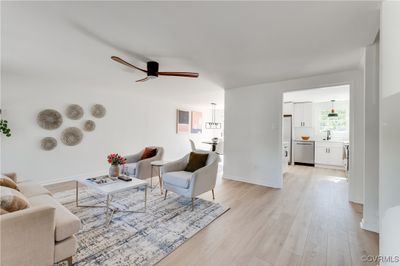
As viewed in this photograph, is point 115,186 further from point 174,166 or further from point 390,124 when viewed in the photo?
point 390,124

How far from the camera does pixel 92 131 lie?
4.59 metres

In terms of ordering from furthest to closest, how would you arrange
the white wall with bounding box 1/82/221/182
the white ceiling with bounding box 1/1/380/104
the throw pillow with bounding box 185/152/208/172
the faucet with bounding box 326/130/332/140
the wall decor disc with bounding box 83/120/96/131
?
1. the faucet with bounding box 326/130/332/140
2. the wall decor disc with bounding box 83/120/96/131
3. the white wall with bounding box 1/82/221/182
4. the throw pillow with bounding box 185/152/208/172
5. the white ceiling with bounding box 1/1/380/104

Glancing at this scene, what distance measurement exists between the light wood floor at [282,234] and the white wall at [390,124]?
1.78 feet

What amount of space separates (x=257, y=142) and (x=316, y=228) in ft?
7.11

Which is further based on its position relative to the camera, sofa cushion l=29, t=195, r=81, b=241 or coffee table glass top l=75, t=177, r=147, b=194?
coffee table glass top l=75, t=177, r=147, b=194

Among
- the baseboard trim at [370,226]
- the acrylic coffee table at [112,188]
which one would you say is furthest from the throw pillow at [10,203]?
the baseboard trim at [370,226]

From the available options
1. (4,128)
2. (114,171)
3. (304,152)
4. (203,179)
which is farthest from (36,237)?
(304,152)

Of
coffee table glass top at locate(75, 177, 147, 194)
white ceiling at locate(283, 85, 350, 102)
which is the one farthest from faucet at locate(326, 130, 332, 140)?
coffee table glass top at locate(75, 177, 147, 194)

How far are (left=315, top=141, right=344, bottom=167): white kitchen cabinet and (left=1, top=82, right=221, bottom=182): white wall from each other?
5287 mm

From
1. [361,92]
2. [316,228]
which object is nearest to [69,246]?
[316,228]

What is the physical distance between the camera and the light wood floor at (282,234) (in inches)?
68.6

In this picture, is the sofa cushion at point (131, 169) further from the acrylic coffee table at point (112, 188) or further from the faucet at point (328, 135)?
the faucet at point (328, 135)

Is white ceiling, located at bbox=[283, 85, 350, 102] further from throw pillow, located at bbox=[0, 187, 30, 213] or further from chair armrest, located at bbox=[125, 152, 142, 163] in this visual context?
throw pillow, located at bbox=[0, 187, 30, 213]

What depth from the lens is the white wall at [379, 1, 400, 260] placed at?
50.6 inches
